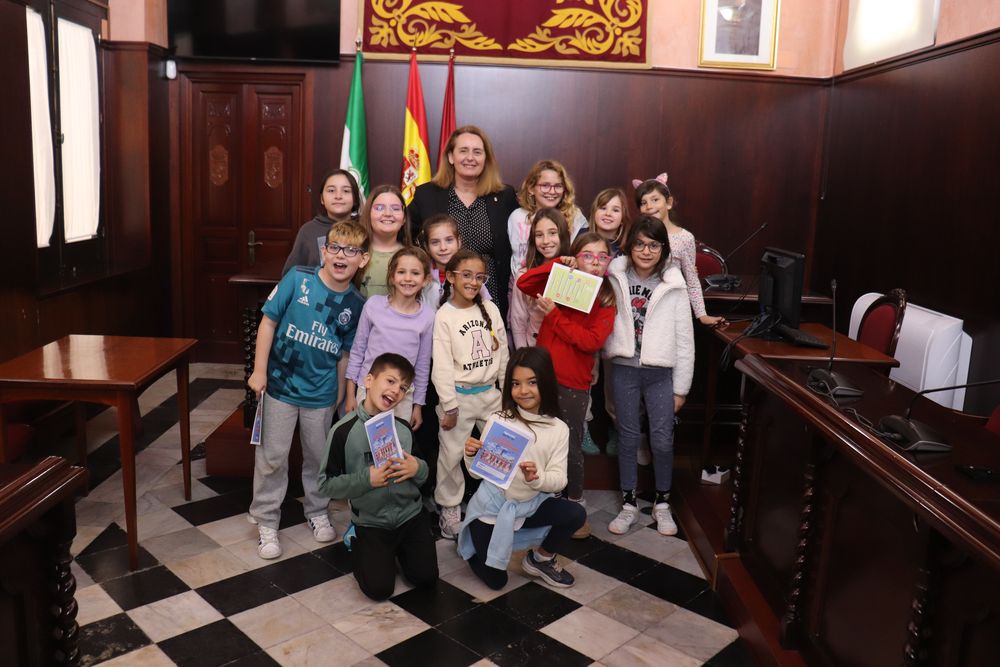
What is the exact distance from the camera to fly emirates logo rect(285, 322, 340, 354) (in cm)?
336

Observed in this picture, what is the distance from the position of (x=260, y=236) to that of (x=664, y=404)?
3951 millimetres

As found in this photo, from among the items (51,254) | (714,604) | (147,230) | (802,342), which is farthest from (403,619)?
(147,230)

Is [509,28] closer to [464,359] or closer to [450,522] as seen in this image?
[464,359]

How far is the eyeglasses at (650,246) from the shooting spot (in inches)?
142

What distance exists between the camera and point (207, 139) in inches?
254

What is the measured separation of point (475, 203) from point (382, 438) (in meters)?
1.43

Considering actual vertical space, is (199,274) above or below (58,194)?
below

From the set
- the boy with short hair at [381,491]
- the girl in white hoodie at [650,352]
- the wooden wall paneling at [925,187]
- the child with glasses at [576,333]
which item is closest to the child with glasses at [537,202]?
the child with glasses at [576,333]

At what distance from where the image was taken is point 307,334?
11.0 ft

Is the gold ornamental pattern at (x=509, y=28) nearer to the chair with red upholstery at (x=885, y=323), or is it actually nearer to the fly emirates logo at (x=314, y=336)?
the chair with red upholstery at (x=885, y=323)

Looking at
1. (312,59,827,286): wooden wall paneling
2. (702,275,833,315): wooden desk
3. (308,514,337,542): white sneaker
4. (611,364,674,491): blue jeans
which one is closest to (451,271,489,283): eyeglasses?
(611,364,674,491): blue jeans

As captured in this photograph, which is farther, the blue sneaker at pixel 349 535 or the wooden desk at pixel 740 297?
the wooden desk at pixel 740 297

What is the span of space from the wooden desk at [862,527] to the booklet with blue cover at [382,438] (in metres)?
1.29

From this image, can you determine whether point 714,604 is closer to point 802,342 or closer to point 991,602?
point 802,342
